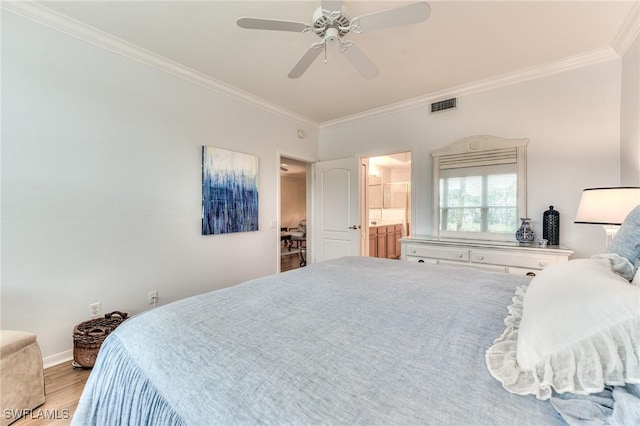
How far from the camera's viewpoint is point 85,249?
219cm

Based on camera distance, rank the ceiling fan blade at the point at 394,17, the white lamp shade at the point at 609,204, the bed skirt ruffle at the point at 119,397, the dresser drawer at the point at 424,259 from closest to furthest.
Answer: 1. the bed skirt ruffle at the point at 119,397
2. the ceiling fan blade at the point at 394,17
3. the white lamp shade at the point at 609,204
4. the dresser drawer at the point at 424,259

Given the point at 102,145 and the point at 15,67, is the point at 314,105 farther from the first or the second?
the point at 15,67

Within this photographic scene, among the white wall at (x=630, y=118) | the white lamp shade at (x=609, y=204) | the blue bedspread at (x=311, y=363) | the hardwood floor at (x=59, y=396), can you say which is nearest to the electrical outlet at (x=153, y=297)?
the hardwood floor at (x=59, y=396)

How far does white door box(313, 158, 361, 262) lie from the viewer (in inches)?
160

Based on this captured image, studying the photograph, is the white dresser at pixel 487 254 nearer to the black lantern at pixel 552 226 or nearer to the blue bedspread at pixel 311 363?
the black lantern at pixel 552 226

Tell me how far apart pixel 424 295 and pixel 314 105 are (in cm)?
317

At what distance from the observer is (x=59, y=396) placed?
5.58 ft

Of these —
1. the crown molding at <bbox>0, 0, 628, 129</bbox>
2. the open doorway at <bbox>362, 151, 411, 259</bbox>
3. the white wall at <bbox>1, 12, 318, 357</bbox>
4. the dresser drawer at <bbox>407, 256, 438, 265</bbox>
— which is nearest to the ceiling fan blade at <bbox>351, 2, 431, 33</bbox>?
the crown molding at <bbox>0, 0, 628, 129</bbox>

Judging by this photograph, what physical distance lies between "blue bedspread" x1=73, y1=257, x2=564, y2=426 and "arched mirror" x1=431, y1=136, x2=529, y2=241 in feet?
6.57

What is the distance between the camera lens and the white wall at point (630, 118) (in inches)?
83.4

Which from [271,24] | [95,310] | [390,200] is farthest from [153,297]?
[390,200]

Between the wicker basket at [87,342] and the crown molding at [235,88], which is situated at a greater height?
the crown molding at [235,88]

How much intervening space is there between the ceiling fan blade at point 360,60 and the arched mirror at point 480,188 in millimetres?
1661

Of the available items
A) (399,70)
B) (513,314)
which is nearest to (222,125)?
(399,70)
